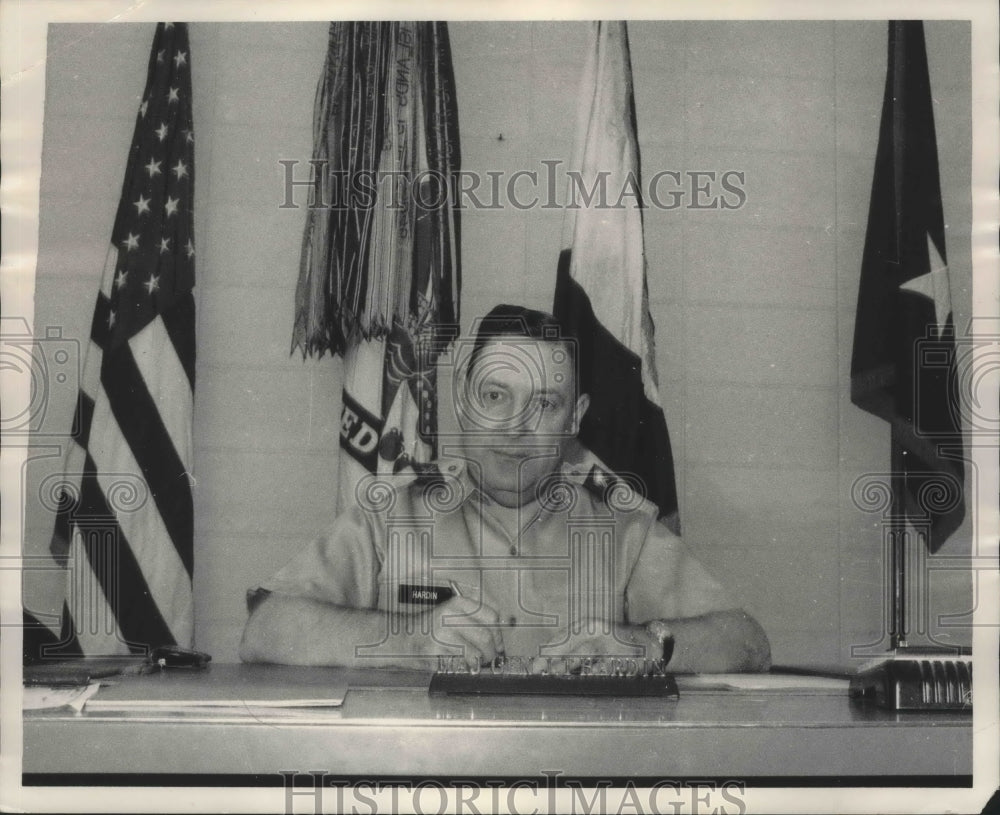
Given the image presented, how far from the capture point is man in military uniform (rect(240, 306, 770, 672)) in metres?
2.65

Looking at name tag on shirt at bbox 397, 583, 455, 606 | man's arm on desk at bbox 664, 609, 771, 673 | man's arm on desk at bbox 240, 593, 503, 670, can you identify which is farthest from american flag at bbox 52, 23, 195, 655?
man's arm on desk at bbox 664, 609, 771, 673

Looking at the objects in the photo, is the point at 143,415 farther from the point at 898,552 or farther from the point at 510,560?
the point at 898,552

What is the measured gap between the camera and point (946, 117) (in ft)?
9.08

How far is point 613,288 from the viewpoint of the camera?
2.75 metres

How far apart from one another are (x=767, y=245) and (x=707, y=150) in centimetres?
25

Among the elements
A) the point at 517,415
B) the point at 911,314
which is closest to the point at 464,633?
the point at 517,415

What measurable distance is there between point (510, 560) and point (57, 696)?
3.30 feet

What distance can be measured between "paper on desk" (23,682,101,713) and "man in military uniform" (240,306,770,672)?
342mm

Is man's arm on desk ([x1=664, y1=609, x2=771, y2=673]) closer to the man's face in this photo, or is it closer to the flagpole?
the flagpole

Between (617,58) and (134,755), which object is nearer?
(134,755)

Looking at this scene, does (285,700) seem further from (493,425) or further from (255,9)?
(255,9)

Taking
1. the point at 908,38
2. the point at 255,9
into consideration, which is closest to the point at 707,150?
the point at 908,38

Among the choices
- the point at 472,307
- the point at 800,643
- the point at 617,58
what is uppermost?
the point at 617,58

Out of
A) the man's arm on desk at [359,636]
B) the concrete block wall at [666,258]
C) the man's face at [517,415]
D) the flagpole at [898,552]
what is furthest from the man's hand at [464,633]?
the flagpole at [898,552]
